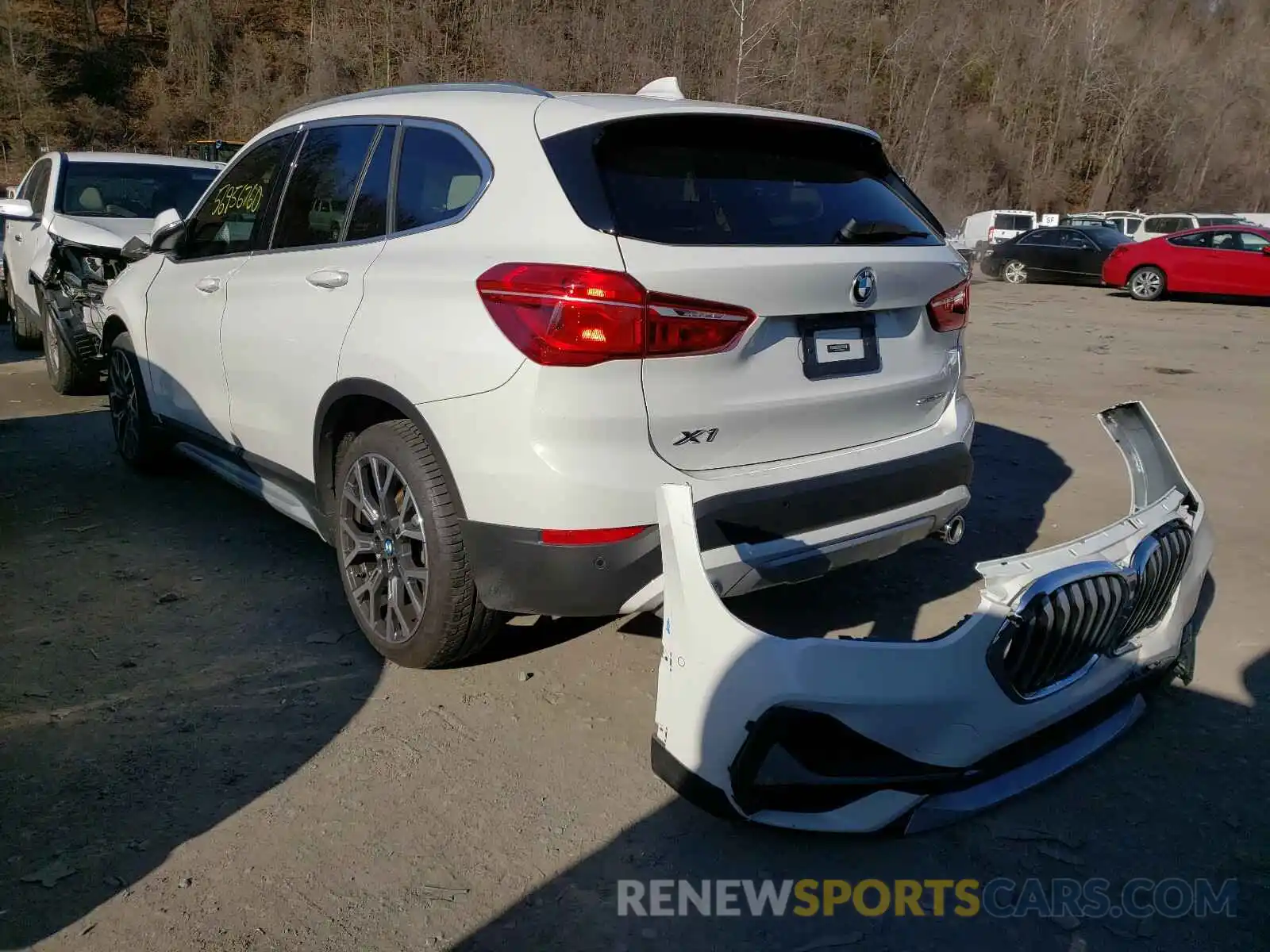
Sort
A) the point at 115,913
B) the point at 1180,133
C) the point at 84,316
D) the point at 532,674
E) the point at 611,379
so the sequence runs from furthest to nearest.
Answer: the point at 1180,133, the point at 84,316, the point at 532,674, the point at 611,379, the point at 115,913

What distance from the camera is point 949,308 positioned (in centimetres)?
328

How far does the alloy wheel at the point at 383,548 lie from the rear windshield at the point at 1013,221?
33.4 metres

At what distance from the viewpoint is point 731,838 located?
2447 millimetres

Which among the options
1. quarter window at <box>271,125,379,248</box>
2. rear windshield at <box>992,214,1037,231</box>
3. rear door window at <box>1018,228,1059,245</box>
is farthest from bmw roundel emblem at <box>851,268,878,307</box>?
rear windshield at <box>992,214,1037,231</box>

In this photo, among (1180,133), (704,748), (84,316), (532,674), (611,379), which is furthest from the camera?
(1180,133)

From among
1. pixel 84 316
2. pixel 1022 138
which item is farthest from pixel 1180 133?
pixel 84 316

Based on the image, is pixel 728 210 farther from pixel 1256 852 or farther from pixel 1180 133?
pixel 1180 133

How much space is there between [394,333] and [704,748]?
5.10ft

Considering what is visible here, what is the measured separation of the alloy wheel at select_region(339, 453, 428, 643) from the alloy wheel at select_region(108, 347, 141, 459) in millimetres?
2369

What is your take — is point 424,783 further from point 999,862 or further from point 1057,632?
point 1057,632

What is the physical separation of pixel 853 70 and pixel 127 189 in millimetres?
48934

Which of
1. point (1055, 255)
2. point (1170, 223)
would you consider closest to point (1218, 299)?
point (1055, 255)

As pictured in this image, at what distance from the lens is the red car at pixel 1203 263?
697 inches

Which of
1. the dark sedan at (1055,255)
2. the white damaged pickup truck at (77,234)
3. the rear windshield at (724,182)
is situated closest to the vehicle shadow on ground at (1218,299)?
the dark sedan at (1055,255)
